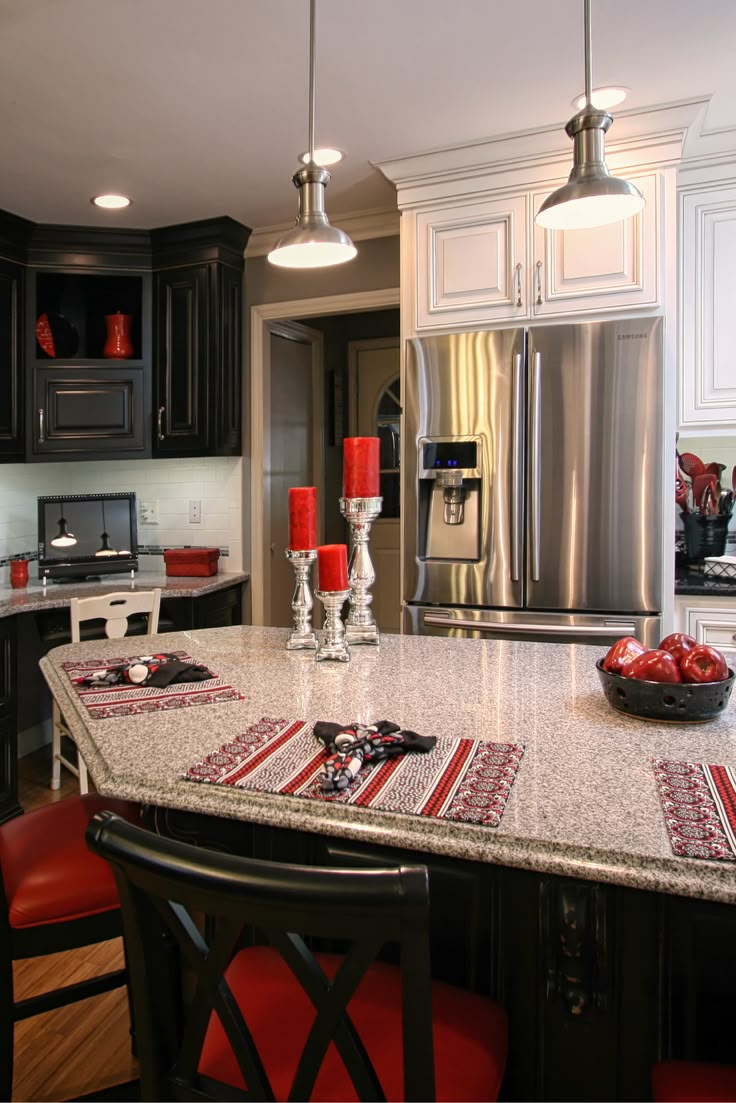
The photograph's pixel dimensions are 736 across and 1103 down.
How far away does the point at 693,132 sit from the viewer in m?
2.77

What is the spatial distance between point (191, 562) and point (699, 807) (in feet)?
10.6

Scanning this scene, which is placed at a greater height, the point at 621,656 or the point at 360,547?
the point at 360,547

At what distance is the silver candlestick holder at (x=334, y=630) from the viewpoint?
1798mm

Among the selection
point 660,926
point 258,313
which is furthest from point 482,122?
point 660,926

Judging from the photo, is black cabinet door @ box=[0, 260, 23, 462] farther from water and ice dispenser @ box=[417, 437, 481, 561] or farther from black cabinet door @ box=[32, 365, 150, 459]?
water and ice dispenser @ box=[417, 437, 481, 561]

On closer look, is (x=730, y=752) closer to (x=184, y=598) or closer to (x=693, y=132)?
(x=693, y=132)

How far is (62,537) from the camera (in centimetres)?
373

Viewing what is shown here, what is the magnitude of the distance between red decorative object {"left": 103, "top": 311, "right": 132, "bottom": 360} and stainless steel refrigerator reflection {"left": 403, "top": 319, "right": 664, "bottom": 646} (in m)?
1.68

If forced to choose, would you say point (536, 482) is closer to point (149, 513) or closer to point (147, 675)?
point (147, 675)

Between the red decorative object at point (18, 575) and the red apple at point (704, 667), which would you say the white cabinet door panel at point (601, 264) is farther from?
the red decorative object at point (18, 575)

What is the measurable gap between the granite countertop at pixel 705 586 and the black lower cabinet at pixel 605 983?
76.2 inches

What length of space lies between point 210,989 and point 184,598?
2.85 meters

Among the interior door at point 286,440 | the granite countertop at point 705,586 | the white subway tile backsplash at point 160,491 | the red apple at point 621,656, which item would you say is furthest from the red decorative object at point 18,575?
the red apple at point 621,656

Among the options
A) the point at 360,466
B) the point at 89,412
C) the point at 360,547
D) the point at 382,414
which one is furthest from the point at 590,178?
the point at 382,414
